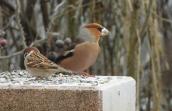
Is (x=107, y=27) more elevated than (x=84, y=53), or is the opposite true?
(x=107, y=27)

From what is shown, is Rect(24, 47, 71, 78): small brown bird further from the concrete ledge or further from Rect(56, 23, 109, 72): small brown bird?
Rect(56, 23, 109, 72): small brown bird

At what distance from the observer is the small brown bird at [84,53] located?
5.27 meters

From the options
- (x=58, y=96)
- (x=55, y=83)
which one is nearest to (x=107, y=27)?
(x=55, y=83)

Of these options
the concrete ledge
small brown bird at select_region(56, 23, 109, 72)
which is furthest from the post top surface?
small brown bird at select_region(56, 23, 109, 72)

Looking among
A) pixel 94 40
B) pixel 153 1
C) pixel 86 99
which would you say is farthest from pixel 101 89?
pixel 153 1

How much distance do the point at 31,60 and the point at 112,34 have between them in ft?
12.7

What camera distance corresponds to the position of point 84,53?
17.5 feet

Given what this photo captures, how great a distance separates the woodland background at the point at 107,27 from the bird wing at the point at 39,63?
8.31 ft

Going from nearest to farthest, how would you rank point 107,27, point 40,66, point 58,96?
point 58,96, point 40,66, point 107,27

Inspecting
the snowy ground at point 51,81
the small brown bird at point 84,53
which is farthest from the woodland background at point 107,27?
the snowy ground at point 51,81

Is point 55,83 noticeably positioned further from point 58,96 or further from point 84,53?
point 84,53

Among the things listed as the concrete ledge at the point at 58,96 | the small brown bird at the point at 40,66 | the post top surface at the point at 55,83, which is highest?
the small brown bird at the point at 40,66

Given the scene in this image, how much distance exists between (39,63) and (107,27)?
3693 millimetres

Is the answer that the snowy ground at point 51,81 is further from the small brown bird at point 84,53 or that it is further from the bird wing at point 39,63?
the small brown bird at point 84,53
